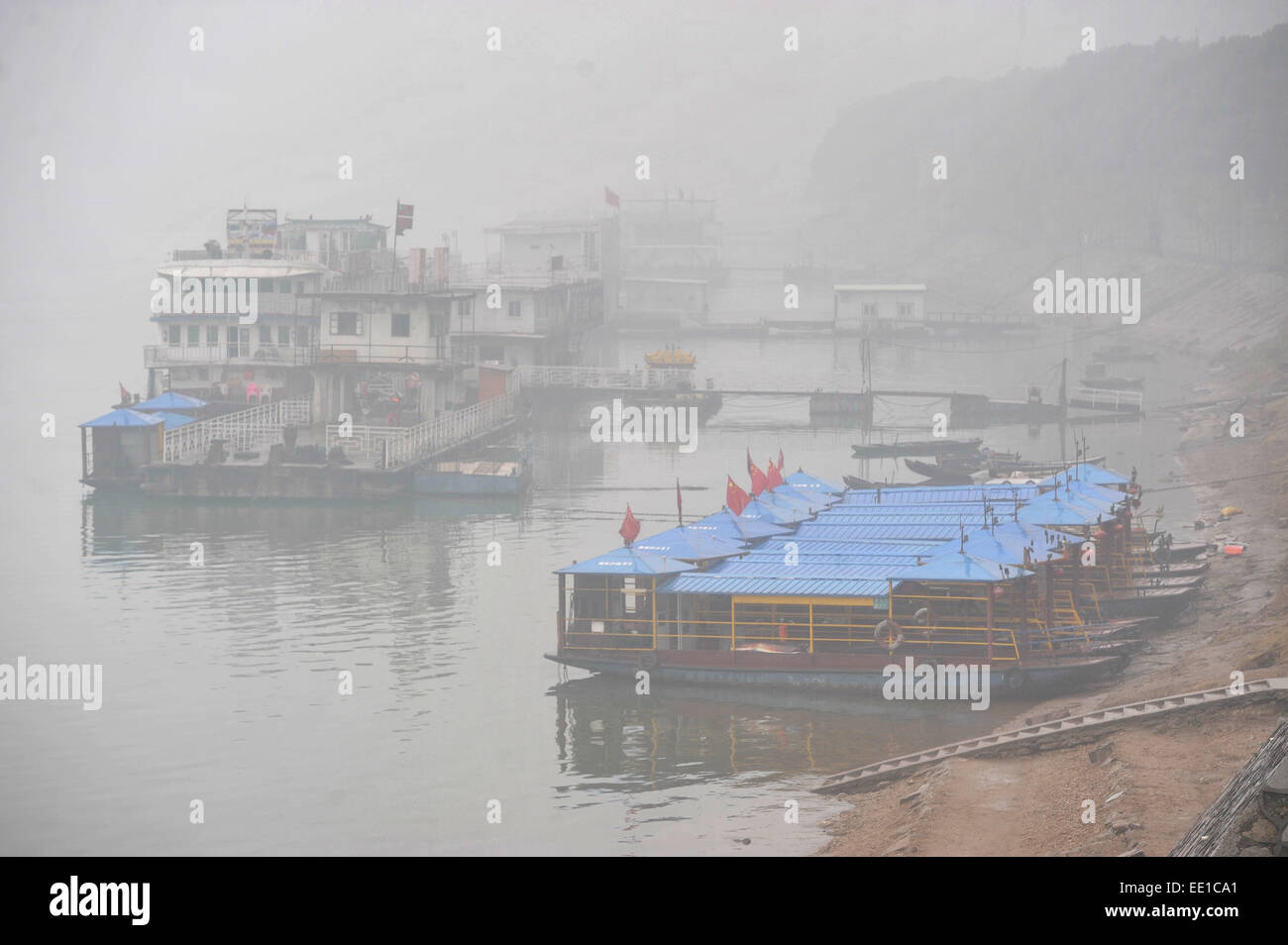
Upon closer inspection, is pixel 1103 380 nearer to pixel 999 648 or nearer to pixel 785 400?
pixel 785 400

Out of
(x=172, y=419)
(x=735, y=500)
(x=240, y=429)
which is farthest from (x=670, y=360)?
(x=735, y=500)

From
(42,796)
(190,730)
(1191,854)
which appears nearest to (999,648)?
(1191,854)

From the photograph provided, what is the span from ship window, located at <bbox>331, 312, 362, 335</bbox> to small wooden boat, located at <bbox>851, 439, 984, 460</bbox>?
23.6m

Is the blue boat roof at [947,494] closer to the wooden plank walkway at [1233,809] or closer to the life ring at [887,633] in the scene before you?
the life ring at [887,633]

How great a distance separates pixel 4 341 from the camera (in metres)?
167

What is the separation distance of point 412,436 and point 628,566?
1212 inches

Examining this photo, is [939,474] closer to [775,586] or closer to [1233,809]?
[775,586]

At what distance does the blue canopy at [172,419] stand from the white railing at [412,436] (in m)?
6.47

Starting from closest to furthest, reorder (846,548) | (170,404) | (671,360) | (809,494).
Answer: (846,548) → (809,494) → (170,404) → (671,360)

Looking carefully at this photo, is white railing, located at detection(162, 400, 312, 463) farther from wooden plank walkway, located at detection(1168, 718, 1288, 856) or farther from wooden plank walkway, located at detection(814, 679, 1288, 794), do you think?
wooden plank walkway, located at detection(1168, 718, 1288, 856)

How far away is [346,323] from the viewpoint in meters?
71.2

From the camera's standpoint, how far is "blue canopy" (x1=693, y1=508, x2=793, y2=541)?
133 feet

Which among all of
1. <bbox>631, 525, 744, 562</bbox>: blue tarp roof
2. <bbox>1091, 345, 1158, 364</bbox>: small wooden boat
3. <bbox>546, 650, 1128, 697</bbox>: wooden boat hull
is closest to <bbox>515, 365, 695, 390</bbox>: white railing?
<bbox>1091, 345, 1158, 364</bbox>: small wooden boat

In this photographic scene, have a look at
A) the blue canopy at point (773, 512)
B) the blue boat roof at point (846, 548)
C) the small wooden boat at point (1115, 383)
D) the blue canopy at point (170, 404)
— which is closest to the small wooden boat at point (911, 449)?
the small wooden boat at point (1115, 383)
